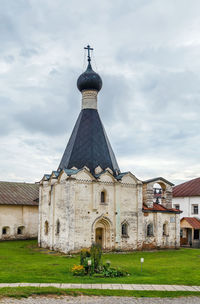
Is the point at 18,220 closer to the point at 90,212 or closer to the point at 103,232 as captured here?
the point at 103,232

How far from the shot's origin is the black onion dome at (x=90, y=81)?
26.0 m

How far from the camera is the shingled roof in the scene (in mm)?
32156

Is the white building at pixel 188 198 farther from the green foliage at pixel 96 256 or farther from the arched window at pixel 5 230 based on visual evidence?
the green foliage at pixel 96 256

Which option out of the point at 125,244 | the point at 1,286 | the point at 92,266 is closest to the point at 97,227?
the point at 125,244

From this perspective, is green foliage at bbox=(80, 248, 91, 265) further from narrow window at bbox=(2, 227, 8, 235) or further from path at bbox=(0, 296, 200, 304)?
narrow window at bbox=(2, 227, 8, 235)

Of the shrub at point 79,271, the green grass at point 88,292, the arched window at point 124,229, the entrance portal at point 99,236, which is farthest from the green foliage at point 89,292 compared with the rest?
the arched window at point 124,229

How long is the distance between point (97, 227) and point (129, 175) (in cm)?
451

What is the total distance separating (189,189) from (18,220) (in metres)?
18.0

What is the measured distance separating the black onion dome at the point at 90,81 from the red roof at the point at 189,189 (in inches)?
590

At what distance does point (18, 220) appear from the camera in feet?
106

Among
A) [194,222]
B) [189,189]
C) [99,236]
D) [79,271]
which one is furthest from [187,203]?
[79,271]

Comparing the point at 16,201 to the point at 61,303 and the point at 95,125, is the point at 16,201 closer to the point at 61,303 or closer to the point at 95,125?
the point at 95,125

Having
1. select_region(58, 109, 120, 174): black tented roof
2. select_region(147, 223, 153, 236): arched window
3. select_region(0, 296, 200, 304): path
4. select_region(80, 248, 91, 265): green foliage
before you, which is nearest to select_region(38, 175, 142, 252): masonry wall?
select_region(147, 223, 153, 236): arched window

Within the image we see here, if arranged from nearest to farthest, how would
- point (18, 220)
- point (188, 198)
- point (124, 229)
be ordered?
point (124, 229)
point (18, 220)
point (188, 198)
